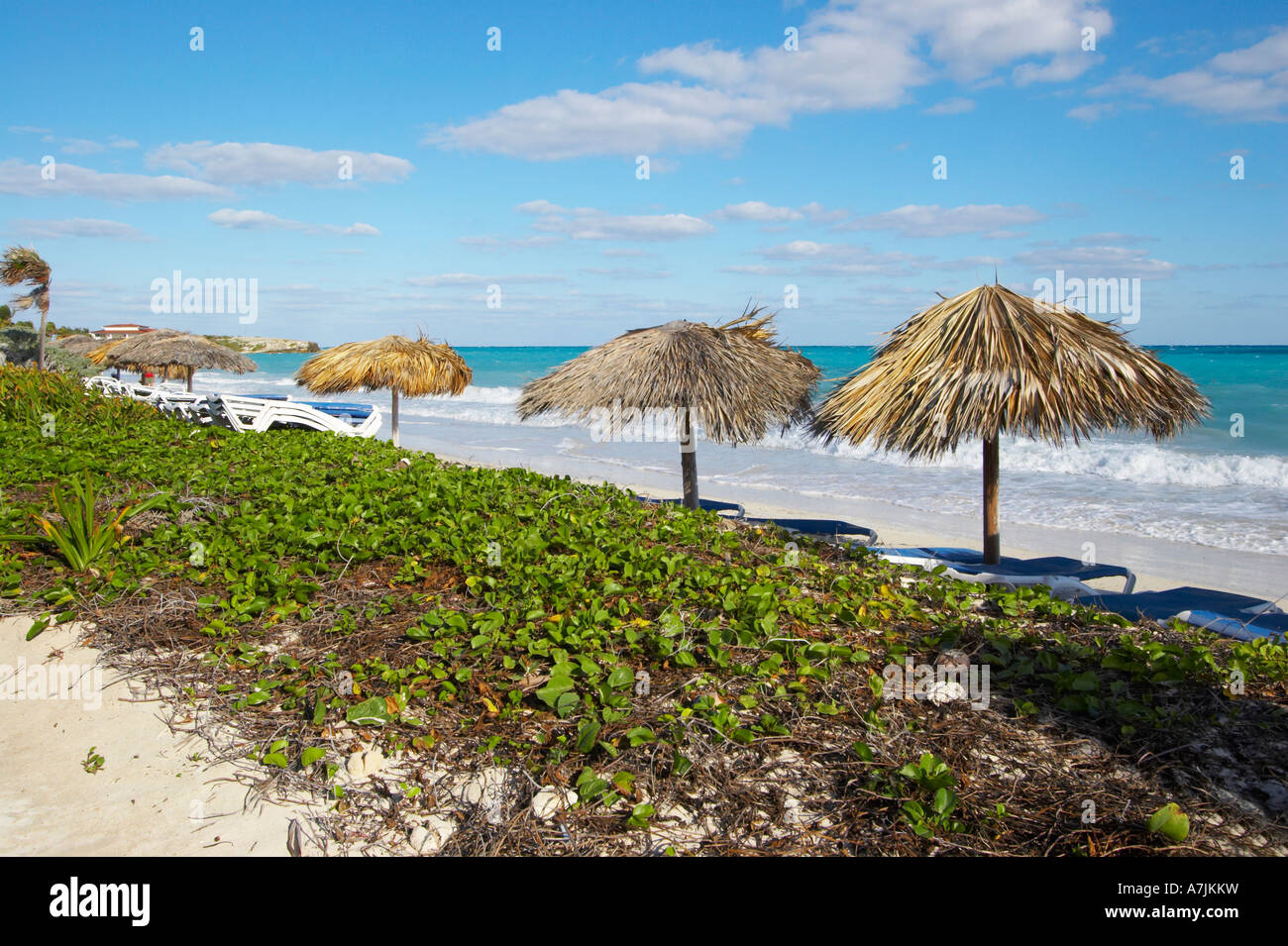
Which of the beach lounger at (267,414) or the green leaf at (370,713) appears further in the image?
the beach lounger at (267,414)

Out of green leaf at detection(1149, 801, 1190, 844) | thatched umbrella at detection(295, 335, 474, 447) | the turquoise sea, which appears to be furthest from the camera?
thatched umbrella at detection(295, 335, 474, 447)

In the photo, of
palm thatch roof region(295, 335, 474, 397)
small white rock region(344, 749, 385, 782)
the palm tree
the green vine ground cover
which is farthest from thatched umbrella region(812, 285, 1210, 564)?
the palm tree

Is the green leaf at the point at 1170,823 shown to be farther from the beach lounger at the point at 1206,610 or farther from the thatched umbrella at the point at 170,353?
the thatched umbrella at the point at 170,353

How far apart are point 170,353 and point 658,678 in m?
22.8

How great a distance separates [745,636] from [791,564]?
4.11ft

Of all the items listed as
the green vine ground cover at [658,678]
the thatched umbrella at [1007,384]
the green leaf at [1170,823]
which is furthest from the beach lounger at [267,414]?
the green leaf at [1170,823]

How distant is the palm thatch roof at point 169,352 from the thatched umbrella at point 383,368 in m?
9.79

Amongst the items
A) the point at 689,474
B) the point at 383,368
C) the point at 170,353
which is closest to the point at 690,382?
the point at 689,474

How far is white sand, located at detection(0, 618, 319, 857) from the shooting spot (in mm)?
2557

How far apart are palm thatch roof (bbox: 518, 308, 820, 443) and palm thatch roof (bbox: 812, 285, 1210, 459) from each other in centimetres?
141

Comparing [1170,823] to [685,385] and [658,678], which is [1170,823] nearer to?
[658,678]

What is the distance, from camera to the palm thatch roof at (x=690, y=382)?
297 inches

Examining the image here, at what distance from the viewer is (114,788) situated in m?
2.84

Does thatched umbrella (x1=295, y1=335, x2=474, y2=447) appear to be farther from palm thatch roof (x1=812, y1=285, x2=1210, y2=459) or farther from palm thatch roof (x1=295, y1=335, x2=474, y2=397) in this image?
palm thatch roof (x1=812, y1=285, x2=1210, y2=459)
